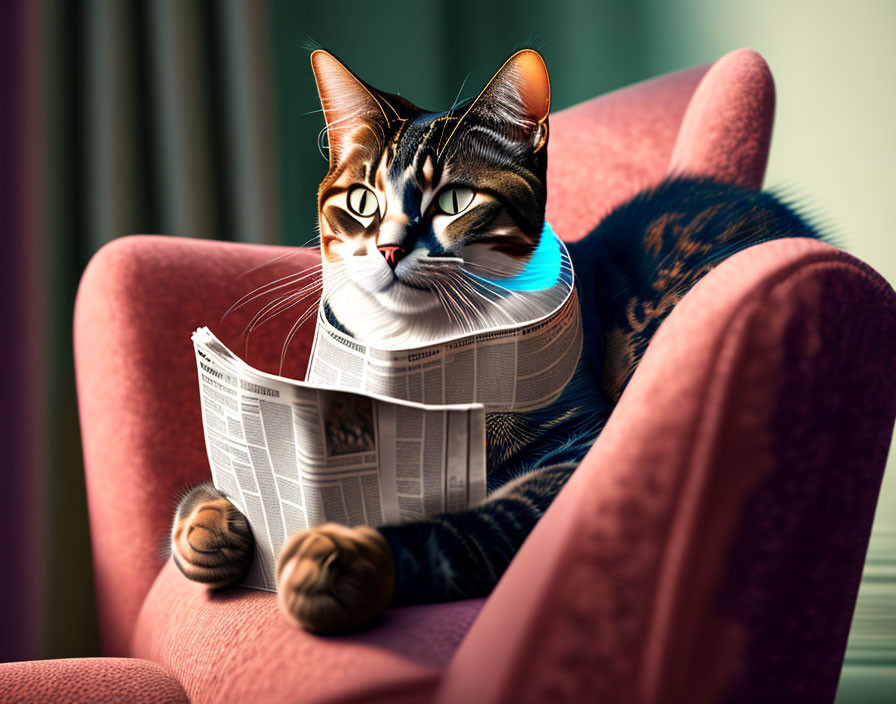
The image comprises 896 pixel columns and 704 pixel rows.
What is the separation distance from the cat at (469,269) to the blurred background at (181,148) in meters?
0.62

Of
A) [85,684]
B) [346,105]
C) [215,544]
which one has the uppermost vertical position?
[346,105]

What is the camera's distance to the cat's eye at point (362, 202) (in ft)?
2.11

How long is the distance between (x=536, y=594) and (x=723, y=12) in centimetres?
148

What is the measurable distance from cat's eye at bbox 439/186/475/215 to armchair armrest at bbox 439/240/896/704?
0.83 ft

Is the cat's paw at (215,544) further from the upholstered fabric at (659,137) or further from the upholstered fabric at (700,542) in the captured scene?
the upholstered fabric at (659,137)

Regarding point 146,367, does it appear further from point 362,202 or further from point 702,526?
point 702,526

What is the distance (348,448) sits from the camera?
1.66 ft

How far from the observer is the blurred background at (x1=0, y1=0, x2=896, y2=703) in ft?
4.25

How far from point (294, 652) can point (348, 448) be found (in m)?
0.13

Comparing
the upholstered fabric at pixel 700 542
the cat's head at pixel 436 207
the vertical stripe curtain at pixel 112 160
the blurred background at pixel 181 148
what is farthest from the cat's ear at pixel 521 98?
the vertical stripe curtain at pixel 112 160

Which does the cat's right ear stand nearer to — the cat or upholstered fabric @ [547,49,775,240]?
the cat

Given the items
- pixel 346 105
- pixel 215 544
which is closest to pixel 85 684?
pixel 215 544

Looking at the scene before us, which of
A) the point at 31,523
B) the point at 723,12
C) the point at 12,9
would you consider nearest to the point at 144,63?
the point at 12,9

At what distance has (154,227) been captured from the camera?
1487 mm
